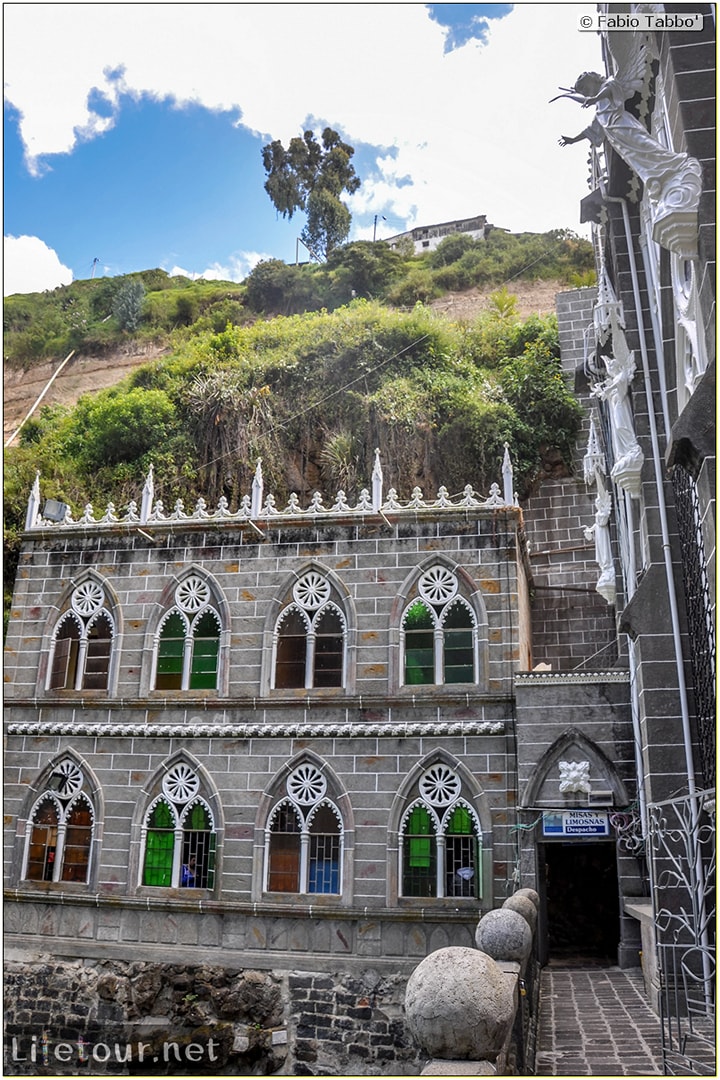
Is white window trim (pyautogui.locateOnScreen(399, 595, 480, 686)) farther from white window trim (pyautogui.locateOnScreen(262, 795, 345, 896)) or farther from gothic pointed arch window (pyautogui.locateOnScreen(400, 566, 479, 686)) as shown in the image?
white window trim (pyautogui.locateOnScreen(262, 795, 345, 896))

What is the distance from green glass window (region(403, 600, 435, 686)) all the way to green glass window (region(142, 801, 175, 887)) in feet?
16.8

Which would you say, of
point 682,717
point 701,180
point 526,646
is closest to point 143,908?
point 526,646

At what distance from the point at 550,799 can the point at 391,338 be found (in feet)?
65.1

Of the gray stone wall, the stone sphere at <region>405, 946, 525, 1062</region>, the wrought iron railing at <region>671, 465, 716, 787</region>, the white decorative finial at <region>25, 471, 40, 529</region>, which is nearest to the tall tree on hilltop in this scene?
the gray stone wall

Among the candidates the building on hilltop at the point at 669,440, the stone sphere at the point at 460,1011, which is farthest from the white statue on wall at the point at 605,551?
the stone sphere at the point at 460,1011

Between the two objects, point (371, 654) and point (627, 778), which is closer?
point (627, 778)

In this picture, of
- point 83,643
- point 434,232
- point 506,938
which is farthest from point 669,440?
point 434,232

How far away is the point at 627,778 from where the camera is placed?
1503 centimetres

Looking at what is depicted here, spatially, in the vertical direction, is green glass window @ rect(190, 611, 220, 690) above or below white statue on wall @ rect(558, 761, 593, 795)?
above

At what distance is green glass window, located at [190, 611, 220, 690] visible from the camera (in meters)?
17.6

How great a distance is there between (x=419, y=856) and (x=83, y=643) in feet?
25.9

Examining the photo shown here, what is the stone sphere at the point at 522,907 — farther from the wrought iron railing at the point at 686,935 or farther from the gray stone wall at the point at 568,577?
the gray stone wall at the point at 568,577

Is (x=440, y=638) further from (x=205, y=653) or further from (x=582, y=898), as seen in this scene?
(x=582, y=898)

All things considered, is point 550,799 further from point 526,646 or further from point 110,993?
point 110,993
